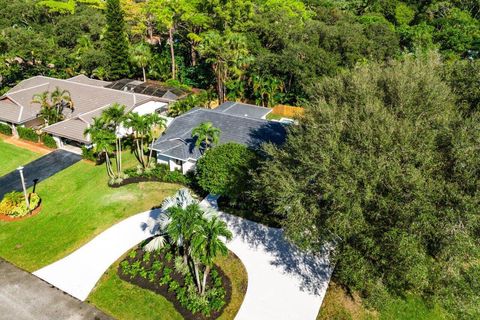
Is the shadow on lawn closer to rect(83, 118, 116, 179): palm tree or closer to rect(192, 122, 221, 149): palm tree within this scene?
rect(192, 122, 221, 149): palm tree

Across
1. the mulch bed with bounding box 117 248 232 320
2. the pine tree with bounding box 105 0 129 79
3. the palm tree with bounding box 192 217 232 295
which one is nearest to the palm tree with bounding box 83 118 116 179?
the mulch bed with bounding box 117 248 232 320

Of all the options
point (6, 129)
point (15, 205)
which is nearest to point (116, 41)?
point (6, 129)

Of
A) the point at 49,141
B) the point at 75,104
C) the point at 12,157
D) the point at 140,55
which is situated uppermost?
the point at 140,55

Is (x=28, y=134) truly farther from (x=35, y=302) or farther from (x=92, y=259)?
(x=35, y=302)

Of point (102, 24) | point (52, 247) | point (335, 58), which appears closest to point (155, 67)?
point (102, 24)

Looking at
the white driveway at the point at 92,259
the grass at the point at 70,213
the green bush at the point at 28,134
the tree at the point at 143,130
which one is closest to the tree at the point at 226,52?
the tree at the point at 143,130

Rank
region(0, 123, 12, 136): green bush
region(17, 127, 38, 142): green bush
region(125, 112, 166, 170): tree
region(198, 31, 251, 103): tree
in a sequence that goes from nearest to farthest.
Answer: region(125, 112, 166, 170): tree, region(17, 127, 38, 142): green bush, region(0, 123, 12, 136): green bush, region(198, 31, 251, 103): tree
